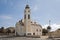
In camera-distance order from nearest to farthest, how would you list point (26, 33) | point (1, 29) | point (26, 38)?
point (26, 38) → point (26, 33) → point (1, 29)

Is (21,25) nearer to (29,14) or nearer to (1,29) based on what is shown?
(29,14)

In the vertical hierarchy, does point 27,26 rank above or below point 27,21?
below

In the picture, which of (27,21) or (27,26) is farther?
(27,26)

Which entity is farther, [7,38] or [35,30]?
[35,30]

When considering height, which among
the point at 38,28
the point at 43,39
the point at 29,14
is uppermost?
the point at 29,14

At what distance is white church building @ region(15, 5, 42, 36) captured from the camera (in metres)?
36.5

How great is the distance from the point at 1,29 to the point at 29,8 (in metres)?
12.1

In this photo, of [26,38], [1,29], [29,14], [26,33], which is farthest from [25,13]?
[1,29]

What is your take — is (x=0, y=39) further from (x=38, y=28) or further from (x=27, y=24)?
(x=38, y=28)

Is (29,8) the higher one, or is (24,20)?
(29,8)

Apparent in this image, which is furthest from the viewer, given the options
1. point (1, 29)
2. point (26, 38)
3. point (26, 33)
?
point (1, 29)

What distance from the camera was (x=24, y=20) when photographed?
37.2 m

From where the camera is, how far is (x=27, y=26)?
36.5 meters

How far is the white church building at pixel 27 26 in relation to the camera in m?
36.5
